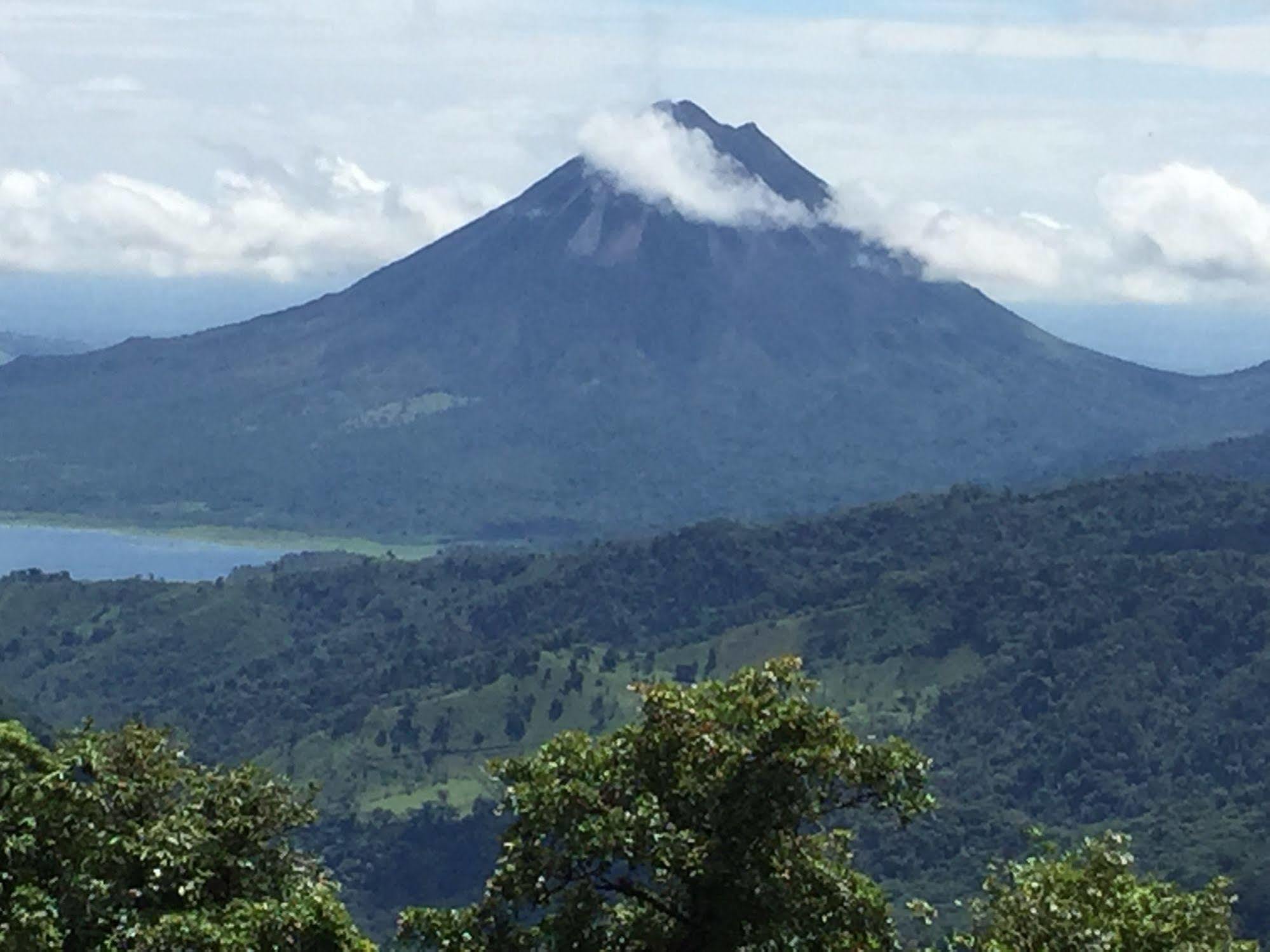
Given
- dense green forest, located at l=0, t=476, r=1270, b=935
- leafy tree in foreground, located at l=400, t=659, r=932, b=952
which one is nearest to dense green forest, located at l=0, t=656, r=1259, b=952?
leafy tree in foreground, located at l=400, t=659, r=932, b=952

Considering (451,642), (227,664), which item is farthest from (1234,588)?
(227,664)

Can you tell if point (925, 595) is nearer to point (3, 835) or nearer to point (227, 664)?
point (227, 664)

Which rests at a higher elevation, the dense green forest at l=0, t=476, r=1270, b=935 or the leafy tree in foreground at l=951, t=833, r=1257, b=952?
the leafy tree in foreground at l=951, t=833, r=1257, b=952

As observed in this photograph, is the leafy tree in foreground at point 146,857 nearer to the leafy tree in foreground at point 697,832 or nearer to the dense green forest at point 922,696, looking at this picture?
the leafy tree in foreground at point 697,832

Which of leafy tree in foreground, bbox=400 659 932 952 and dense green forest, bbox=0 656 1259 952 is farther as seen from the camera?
leafy tree in foreground, bbox=400 659 932 952

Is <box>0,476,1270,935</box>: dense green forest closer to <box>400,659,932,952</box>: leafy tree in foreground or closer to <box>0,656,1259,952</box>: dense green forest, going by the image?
<box>0,656,1259,952</box>: dense green forest

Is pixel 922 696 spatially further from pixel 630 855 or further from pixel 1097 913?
pixel 630 855

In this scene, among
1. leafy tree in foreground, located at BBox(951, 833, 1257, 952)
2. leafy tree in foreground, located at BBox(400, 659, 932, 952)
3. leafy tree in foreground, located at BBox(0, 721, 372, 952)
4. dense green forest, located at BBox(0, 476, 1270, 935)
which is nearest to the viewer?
leafy tree in foreground, located at BBox(0, 721, 372, 952)
